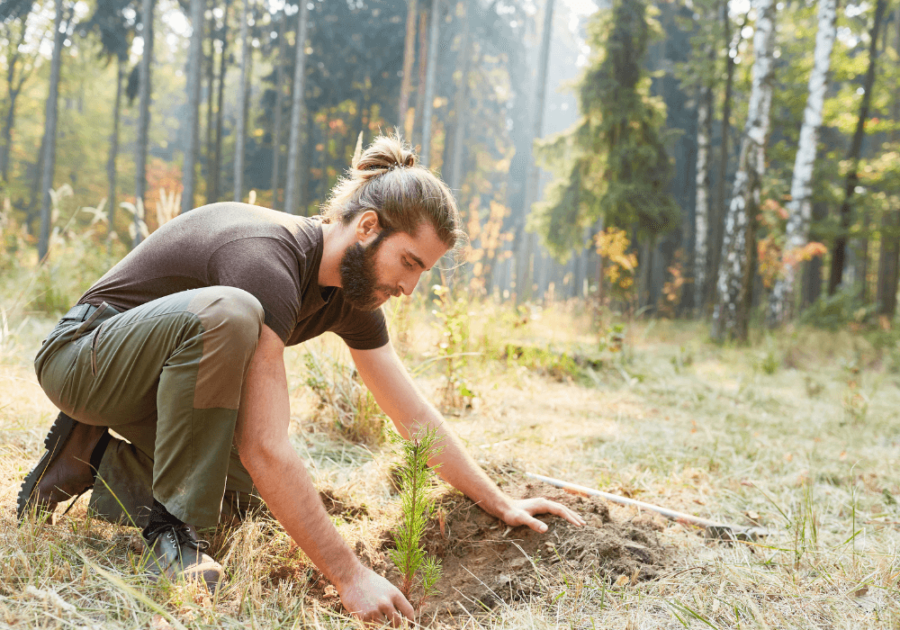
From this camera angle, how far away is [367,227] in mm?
1838

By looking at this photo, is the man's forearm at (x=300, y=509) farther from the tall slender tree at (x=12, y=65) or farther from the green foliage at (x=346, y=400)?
the tall slender tree at (x=12, y=65)

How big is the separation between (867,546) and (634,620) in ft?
3.62

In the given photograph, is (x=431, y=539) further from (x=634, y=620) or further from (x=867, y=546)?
(x=867, y=546)

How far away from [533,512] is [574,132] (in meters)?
12.2

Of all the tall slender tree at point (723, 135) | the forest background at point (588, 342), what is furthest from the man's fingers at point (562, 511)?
the tall slender tree at point (723, 135)

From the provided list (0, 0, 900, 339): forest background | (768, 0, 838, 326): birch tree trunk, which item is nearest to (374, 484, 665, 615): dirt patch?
(0, 0, 900, 339): forest background

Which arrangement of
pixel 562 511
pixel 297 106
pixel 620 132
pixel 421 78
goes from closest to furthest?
pixel 562 511 → pixel 620 132 → pixel 297 106 → pixel 421 78

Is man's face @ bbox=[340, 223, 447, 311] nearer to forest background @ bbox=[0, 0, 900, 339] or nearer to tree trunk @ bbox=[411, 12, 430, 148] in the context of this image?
forest background @ bbox=[0, 0, 900, 339]

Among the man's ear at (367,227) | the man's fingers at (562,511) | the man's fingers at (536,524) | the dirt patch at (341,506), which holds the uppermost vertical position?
the man's ear at (367,227)

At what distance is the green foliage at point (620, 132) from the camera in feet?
38.6

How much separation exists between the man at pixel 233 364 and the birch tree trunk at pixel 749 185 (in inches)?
298

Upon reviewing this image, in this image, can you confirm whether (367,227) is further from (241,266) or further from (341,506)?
(341,506)

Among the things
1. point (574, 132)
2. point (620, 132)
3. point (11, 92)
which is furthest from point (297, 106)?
point (11, 92)

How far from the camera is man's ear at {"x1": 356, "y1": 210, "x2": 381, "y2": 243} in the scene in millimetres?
1818
